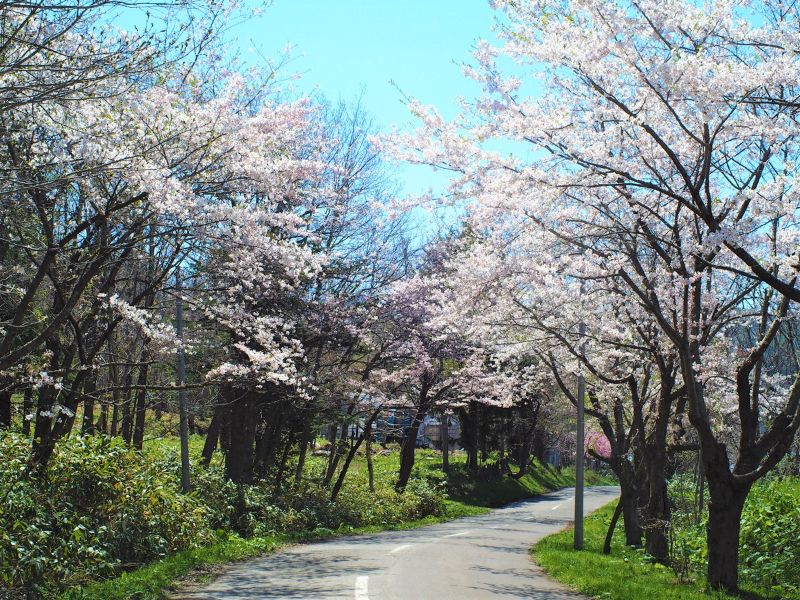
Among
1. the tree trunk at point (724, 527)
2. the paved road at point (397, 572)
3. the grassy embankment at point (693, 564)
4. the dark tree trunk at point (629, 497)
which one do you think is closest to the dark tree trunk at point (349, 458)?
the paved road at point (397, 572)

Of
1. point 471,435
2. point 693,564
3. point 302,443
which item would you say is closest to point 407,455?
point 302,443

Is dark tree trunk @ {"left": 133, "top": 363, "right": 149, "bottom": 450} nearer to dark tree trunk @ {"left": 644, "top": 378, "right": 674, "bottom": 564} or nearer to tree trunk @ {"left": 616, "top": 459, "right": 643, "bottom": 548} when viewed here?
dark tree trunk @ {"left": 644, "top": 378, "right": 674, "bottom": 564}

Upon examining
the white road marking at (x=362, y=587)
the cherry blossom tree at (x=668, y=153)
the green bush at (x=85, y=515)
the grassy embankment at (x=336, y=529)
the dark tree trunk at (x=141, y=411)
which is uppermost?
the cherry blossom tree at (x=668, y=153)

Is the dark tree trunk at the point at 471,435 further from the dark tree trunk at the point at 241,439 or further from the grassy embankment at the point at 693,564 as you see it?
the grassy embankment at the point at 693,564

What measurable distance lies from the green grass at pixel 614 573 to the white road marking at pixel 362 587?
9.97ft

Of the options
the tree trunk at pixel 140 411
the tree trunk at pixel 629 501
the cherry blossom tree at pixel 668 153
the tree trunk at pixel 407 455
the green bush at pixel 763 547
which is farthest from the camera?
the tree trunk at pixel 407 455

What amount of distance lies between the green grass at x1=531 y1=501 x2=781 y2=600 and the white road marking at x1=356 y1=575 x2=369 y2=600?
9.97ft

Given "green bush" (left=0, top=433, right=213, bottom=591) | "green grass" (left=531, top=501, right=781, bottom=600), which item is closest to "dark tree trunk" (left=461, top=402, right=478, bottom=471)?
"green grass" (left=531, top=501, right=781, bottom=600)

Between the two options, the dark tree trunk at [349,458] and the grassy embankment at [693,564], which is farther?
the dark tree trunk at [349,458]

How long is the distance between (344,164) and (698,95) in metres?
16.2

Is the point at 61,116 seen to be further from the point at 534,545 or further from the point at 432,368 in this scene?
the point at 432,368

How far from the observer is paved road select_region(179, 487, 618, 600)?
32.4ft

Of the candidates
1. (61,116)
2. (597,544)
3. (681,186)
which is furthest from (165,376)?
(681,186)

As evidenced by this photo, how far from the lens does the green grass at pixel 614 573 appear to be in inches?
411
